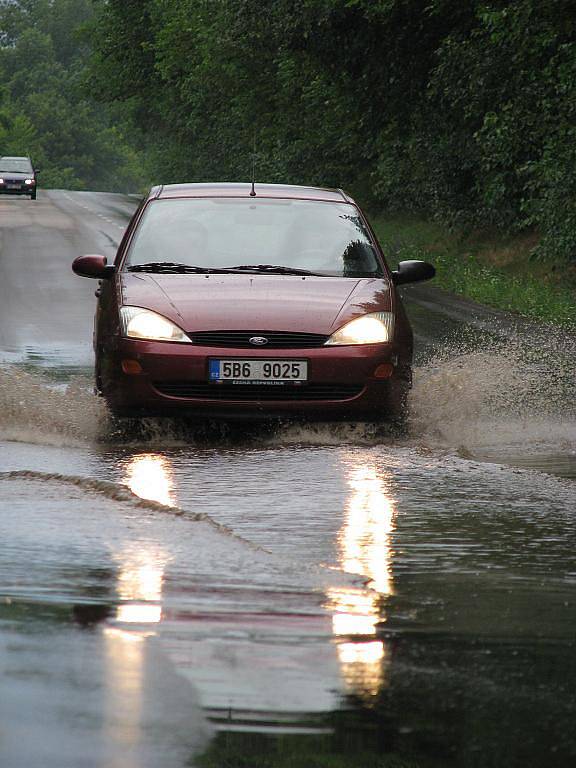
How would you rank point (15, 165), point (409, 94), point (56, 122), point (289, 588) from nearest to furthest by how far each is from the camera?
point (289, 588)
point (409, 94)
point (15, 165)
point (56, 122)

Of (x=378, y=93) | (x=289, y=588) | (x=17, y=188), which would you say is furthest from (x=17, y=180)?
(x=289, y=588)

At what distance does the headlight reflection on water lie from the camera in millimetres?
4828

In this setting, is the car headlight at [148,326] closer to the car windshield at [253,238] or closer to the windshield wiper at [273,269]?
the car windshield at [253,238]

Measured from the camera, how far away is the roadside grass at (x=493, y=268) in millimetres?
21531

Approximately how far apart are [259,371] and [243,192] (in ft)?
7.64

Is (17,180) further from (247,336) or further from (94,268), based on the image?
(247,336)

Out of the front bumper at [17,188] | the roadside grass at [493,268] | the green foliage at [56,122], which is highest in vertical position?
the roadside grass at [493,268]

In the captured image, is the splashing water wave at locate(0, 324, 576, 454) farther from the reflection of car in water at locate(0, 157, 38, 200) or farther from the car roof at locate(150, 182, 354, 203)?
the reflection of car in water at locate(0, 157, 38, 200)

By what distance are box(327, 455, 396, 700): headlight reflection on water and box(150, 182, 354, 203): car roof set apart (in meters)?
3.03

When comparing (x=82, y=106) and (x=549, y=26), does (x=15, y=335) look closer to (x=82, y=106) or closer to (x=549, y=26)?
(x=549, y=26)

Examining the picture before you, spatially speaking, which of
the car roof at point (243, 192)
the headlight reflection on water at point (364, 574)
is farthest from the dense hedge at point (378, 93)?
the headlight reflection on water at point (364, 574)

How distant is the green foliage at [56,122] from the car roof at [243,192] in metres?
122

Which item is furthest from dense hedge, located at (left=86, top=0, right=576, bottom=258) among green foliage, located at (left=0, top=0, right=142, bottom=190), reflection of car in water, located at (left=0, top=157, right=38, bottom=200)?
green foliage, located at (left=0, top=0, right=142, bottom=190)

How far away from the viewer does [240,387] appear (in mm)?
→ 9641
